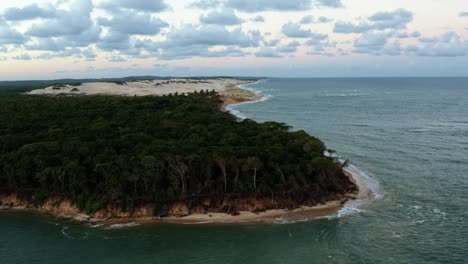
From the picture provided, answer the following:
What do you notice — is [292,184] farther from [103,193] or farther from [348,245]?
[103,193]

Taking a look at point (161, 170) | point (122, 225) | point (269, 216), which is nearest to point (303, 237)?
point (269, 216)

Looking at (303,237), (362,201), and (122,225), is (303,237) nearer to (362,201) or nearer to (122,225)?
(362,201)

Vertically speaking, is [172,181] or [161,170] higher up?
[161,170]

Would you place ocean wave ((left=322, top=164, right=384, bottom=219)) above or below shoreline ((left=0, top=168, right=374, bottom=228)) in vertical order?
above

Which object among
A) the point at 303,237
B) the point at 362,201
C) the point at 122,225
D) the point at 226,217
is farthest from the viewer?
the point at 362,201

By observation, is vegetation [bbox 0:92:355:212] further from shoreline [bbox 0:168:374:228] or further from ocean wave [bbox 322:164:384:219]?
ocean wave [bbox 322:164:384:219]

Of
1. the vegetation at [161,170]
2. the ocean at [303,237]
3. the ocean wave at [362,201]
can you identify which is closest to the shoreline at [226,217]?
the ocean wave at [362,201]

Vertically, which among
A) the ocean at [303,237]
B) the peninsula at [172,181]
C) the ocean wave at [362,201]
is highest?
the peninsula at [172,181]

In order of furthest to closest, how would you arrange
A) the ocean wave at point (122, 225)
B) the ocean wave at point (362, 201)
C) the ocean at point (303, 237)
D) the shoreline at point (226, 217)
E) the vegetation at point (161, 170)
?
the vegetation at point (161, 170) → the ocean wave at point (362, 201) → the shoreline at point (226, 217) → the ocean wave at point (122, 225) → the ocean at point (303, 237)

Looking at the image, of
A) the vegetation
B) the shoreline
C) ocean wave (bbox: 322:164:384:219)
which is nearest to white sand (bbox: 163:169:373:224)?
the shoreline

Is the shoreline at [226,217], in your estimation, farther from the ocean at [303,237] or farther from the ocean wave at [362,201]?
the ocean at [303,237]

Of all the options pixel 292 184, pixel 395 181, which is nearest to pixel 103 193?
pixel 292 184
